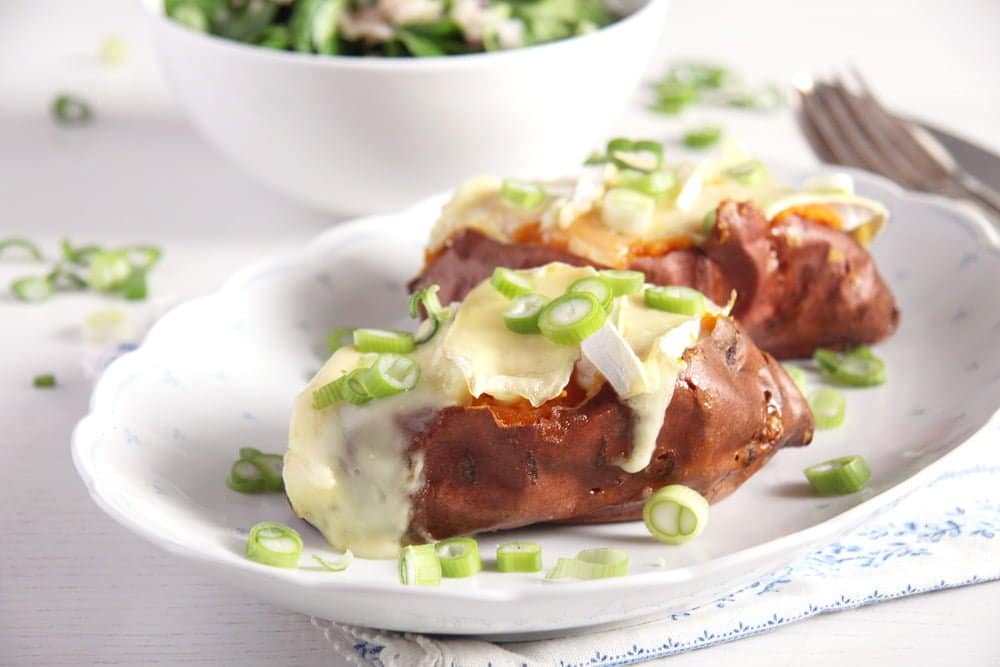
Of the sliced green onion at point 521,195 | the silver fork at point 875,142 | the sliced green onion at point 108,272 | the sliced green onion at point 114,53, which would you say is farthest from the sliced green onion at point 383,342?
the sliced green onion at point 114,53

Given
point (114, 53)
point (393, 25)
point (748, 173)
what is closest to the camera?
point (748, 173)

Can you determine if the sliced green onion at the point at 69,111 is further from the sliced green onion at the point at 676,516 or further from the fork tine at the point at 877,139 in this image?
the sliced green onion at the point at 676,516

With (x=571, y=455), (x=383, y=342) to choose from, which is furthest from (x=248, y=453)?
(x=571, y=455)

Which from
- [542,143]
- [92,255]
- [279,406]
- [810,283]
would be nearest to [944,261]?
[810,283]

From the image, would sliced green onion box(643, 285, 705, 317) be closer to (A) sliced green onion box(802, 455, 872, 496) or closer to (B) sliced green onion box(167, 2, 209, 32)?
(A) sliced green onion box(802, 455, 872, 496)

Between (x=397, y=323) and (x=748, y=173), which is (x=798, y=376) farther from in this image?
(x=397, y=323)

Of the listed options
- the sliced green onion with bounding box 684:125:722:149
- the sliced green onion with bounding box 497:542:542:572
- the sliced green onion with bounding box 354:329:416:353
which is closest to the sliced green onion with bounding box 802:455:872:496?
the sliced green onion with bounding box 497:542:542:572
